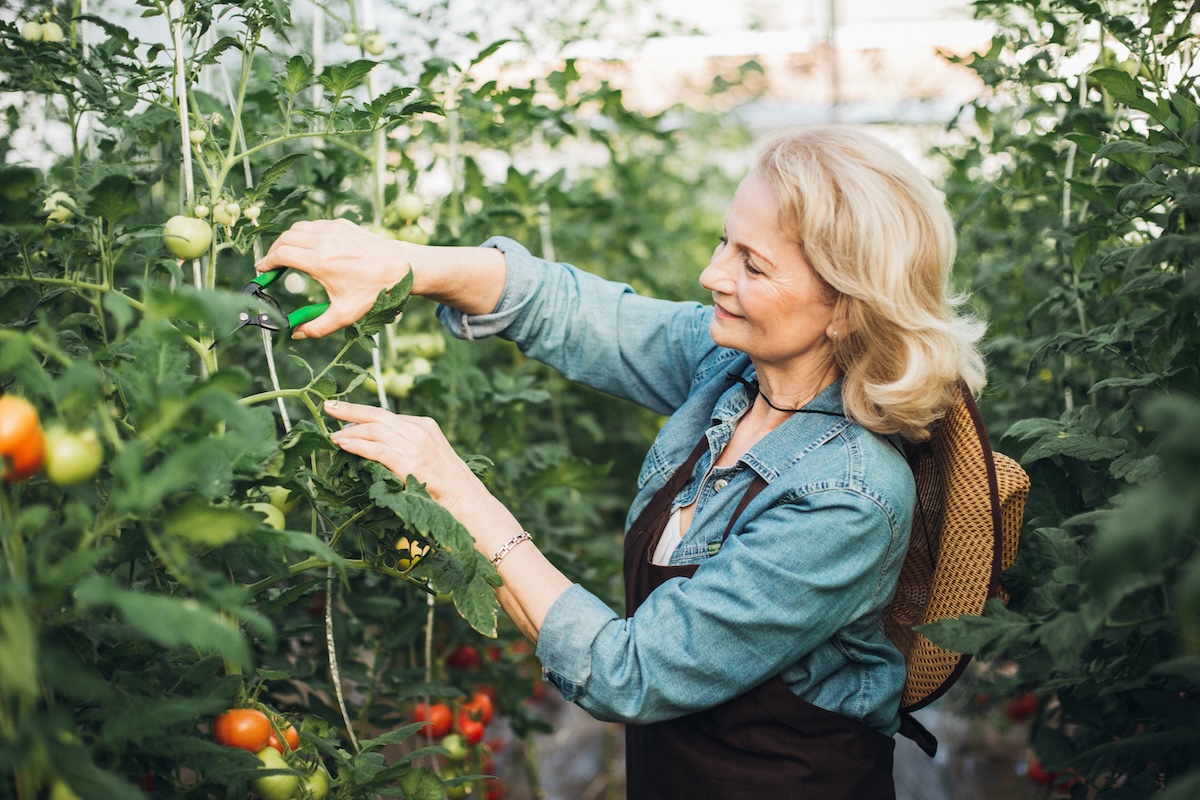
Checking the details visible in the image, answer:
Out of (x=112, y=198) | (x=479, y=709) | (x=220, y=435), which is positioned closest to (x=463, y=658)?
(x=479, y=709)

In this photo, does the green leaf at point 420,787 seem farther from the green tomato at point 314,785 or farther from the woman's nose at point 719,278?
the woman's nose at point 719,278

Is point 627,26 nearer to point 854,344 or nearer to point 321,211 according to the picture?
point 321,211

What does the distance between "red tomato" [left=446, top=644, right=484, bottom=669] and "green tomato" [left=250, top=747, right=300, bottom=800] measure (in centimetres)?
79

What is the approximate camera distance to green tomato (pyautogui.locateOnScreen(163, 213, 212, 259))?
94 centimetres

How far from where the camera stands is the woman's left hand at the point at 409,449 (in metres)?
1.00

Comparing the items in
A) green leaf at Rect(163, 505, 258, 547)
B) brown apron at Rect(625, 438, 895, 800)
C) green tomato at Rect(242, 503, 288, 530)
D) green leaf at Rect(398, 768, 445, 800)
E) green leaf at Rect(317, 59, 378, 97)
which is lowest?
brown apron at Rect(625, 438, 895, 800)

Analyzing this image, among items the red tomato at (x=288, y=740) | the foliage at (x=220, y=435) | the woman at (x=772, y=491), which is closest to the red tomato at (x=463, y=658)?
the foliage at (x=220, y=435)

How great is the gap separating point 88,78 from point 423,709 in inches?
39.6

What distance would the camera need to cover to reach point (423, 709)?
1.52m

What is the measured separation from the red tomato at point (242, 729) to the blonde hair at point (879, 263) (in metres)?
0.75

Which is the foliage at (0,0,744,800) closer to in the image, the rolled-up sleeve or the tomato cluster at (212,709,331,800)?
the tomato cluster at (212,709,331,800)

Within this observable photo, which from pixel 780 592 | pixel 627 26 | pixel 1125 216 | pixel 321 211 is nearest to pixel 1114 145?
pixel 1125 216

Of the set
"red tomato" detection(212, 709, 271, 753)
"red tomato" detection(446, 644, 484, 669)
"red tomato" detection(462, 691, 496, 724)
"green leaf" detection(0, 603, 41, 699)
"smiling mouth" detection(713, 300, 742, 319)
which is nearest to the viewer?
"green leaf" detection(0, 603, 41, 699)

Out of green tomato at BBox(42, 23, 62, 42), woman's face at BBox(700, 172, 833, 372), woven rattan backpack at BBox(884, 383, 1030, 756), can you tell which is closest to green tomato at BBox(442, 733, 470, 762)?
woven rattan backpack at BBox(884, 383, 1030, 756)
